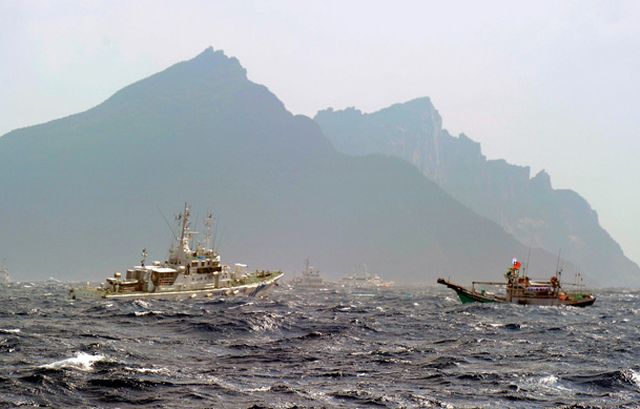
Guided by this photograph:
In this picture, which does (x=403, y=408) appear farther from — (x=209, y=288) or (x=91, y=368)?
(x=209, y=288)

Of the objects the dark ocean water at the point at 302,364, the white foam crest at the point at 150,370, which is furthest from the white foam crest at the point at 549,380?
the white foam crest at the point at 150,370

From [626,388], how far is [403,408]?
35.0 feet

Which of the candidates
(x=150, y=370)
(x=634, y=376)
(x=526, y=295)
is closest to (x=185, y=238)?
(x=526, y=295)

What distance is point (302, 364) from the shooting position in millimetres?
32031

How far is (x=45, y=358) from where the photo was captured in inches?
1192

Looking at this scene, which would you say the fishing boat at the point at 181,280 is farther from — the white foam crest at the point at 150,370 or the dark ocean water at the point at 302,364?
the white foam crest at the point at 150,370

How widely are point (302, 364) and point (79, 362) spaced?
995 centimetres

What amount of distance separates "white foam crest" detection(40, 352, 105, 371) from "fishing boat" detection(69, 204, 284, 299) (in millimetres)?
53472

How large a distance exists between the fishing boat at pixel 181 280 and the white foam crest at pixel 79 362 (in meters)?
53.5

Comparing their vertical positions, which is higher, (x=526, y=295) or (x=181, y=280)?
(x=526, y=295)

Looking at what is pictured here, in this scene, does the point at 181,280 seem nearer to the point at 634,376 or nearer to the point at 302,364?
the point at 302,364

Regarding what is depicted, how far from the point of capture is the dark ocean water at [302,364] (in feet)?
79.4

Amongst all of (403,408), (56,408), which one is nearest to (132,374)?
(56,408)

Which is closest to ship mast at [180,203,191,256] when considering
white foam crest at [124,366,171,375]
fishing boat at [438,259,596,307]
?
fishing boat at [438,259,596,307]
